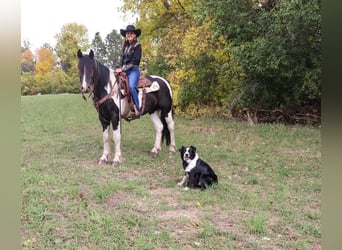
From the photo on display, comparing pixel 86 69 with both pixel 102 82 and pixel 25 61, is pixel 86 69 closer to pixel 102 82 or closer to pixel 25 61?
pixel 102 82

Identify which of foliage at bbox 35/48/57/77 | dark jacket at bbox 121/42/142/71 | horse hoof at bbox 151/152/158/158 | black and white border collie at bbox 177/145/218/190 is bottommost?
horse hoof at bbox 151/152/158/158

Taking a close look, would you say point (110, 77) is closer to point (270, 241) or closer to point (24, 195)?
point (24, 195)

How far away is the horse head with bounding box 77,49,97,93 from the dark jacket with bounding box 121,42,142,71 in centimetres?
85

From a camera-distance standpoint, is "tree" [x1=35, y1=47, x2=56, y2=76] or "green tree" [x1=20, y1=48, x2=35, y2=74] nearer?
"green tree" [x1=20, y1=48, x2=35, y2=74]

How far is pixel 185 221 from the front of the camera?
3.68 m

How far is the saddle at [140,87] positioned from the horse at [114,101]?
0.03 metres

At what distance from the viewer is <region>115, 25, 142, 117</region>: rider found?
6.12m

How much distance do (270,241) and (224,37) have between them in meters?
8.42

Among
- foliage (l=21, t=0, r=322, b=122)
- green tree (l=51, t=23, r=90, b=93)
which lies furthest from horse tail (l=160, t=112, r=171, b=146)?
green tree (l=51, t=23, r=90, b=93)

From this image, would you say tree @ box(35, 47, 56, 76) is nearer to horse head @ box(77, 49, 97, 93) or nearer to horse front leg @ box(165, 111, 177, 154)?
horse front leg @ box(165, 111, 177, 154)

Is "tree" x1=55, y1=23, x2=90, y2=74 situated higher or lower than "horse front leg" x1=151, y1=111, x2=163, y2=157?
higher

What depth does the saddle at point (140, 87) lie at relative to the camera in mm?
6129

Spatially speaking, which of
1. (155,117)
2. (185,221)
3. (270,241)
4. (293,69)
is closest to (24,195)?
(185,221)

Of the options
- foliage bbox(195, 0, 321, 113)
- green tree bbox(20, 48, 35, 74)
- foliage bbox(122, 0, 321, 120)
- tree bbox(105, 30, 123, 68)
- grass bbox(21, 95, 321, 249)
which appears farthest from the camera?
tree bbox(105, 30, 123, 68)
